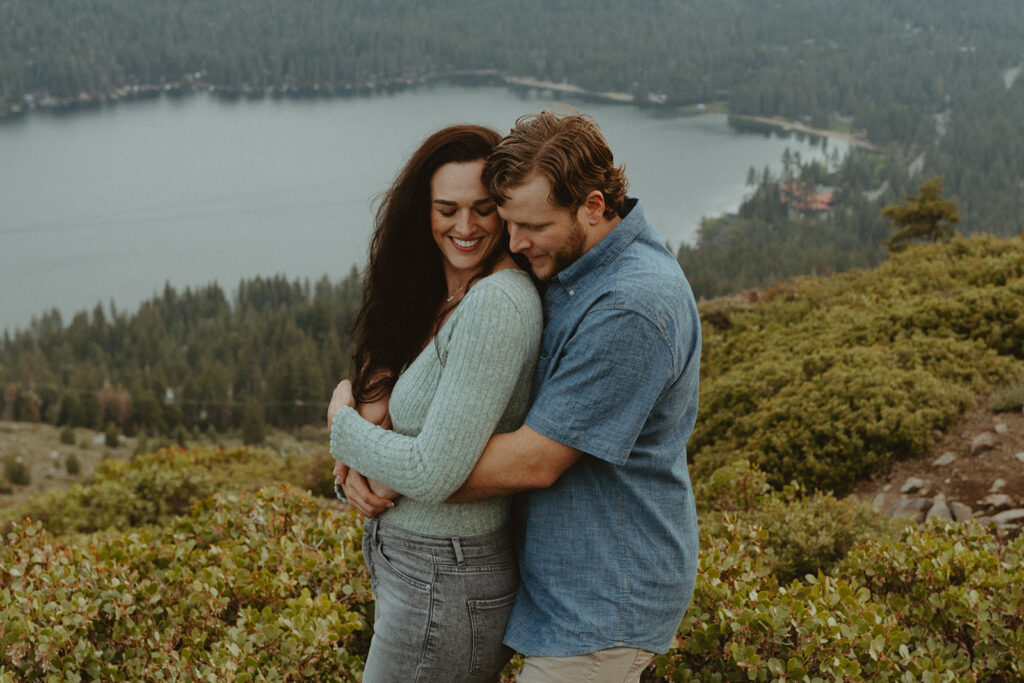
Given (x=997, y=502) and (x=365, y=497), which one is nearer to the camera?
(x=365, y=497)

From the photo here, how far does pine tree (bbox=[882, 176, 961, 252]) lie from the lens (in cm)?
2103

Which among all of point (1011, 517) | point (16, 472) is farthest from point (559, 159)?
point (16, 472)

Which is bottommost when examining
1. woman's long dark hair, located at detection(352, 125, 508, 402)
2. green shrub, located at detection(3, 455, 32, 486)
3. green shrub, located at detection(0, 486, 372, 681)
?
green shrub, located at detection(3, 455, 32, 486)

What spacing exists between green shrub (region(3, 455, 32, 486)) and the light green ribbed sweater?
61986 millimetres

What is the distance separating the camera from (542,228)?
2.15 metres

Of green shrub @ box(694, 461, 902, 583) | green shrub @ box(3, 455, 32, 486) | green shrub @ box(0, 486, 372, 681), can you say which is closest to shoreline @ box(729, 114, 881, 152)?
green shrub @ box(3, 455, 32, 486)

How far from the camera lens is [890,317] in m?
9.45

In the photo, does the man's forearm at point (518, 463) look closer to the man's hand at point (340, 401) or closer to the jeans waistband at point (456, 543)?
the jeans waistband at point (456, 543)

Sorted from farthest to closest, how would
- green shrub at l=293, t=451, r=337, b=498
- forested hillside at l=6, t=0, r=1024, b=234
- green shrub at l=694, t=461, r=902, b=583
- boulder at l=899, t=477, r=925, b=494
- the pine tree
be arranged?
forested hillside at l=6, t=0, r=1024, b=234 < the pine tree < green shrub at l=293, t=451, r=337, b=498 < boulder at l=899, t=477, r=925, b=494 < green shrub at l=694, t=461, r=902, b=583

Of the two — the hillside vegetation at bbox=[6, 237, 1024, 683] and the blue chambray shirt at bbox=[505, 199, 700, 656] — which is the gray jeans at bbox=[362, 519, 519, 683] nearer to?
the blue chambray shirt at bbox=[505, 199, 700, 656]

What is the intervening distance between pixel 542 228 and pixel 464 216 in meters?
0.36

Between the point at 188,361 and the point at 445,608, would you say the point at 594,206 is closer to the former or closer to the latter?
the point at 445,608

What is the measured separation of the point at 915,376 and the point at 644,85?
175 meters

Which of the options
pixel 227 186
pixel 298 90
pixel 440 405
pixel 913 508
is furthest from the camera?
pixel 298 90
